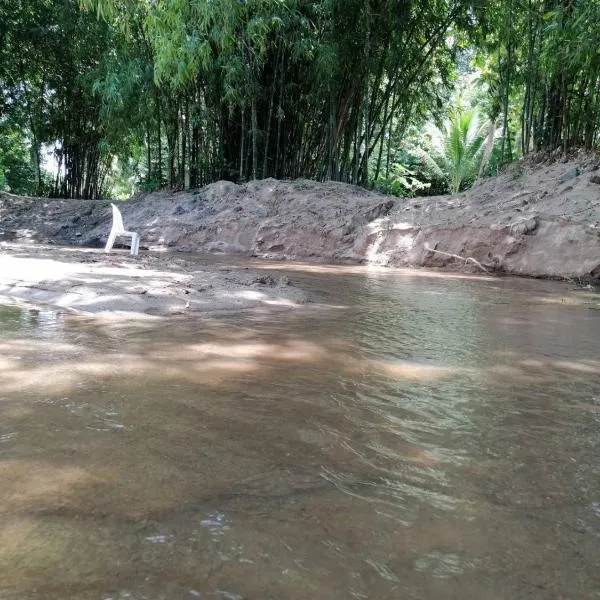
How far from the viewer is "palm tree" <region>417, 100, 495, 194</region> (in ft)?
54.5

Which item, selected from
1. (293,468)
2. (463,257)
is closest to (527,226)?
(463,257)

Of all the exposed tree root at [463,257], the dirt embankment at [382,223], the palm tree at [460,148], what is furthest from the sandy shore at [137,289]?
the palm tree at [460,148]

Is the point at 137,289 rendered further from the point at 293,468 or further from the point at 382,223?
the point at 382,223

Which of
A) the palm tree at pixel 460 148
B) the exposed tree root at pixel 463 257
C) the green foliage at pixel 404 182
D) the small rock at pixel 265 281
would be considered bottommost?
the small rock at pixel 265 281

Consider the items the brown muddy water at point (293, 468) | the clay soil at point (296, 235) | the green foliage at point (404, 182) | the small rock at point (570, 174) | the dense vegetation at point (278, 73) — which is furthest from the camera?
the green foliage at point (404, 182)

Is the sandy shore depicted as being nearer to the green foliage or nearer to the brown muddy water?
the brown muddy water

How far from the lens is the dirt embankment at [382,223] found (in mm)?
6465

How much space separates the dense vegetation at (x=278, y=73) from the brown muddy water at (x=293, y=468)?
18.7ft

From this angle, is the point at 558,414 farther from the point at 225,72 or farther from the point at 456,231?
the point at 225,72

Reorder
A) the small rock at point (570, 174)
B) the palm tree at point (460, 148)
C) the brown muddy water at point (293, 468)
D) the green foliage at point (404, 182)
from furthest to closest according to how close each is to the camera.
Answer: the green foliage at point (404, 182) → the palm tree at point (460, 148) → the small rock at point (570, 174) → the brown muddy water at point (293, 468)

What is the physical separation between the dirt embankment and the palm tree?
8.19 meters

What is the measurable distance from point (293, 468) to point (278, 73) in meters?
9.81

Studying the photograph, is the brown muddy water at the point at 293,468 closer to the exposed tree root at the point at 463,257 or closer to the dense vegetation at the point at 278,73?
the exposed tree root at the point at 463,257

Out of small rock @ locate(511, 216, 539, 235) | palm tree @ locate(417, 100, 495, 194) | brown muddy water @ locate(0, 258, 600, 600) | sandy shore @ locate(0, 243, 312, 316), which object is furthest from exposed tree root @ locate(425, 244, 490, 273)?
palm tree @ locate(417, 100, 495, 194)
